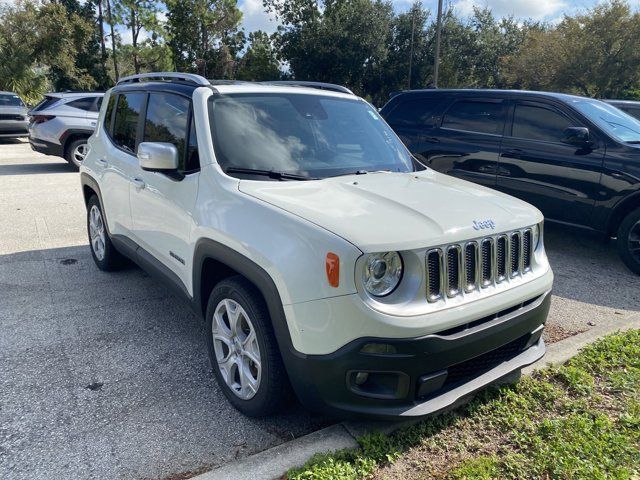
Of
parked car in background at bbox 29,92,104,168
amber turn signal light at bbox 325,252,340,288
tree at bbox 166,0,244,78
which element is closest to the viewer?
amber turn signal light at bbox 325,252,340,288

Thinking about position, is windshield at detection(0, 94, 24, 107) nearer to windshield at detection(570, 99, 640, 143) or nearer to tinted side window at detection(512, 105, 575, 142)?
tinted side window at detection(512, 105, 575, 142)

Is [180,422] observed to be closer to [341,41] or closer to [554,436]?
[554,436]

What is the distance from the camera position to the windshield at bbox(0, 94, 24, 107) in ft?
56.7

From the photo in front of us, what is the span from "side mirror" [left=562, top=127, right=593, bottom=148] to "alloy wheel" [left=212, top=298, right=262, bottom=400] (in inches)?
184

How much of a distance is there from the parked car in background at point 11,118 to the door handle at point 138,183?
635 inches

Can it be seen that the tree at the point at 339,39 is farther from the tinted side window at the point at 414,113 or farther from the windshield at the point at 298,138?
the windshield at the point at 298,138

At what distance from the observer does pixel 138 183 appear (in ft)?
12.9

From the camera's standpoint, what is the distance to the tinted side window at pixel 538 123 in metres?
6.09

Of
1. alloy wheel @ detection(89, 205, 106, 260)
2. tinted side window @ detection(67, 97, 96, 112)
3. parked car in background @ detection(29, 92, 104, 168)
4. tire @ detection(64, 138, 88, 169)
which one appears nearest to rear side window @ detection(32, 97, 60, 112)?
parked car in background @ detection(29, 92, 104, 168)

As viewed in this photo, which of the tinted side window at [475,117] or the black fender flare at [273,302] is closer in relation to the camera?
the black fender flare at [273,302]

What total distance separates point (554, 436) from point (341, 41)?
36.5m

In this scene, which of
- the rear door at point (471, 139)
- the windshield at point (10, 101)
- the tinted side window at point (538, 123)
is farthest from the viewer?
the windshield at point (10, 101)

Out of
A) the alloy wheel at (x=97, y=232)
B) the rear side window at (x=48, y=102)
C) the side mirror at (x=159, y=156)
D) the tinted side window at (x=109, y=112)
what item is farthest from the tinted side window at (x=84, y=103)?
the side mirror at (x=159, y=156)

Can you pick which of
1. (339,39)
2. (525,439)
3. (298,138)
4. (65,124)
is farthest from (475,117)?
(339,39)
